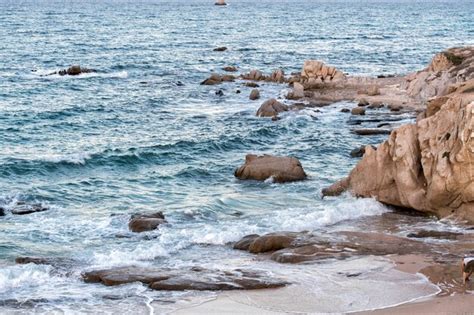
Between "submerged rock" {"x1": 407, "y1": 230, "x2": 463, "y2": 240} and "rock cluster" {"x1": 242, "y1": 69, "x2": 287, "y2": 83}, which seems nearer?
"submerged rock" {"x1": 407, "y1": 230, "x2": 463, "y2": 240}

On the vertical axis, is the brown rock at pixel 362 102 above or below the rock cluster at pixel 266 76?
above

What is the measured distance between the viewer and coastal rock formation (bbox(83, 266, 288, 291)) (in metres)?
19.8

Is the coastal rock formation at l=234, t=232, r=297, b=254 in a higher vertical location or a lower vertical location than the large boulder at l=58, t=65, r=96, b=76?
higher

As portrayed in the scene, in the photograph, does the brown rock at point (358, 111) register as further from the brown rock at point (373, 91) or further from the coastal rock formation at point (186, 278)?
the coastal rock formation at point (186, 278)

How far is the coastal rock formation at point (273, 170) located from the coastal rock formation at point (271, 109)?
1354 centimetres

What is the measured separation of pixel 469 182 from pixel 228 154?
49.2 ft

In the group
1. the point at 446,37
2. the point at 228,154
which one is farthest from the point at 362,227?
the point at 446,37

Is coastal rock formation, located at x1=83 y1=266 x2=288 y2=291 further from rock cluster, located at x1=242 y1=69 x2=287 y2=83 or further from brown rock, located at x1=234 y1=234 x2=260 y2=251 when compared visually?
rock cluster, located at x1=242 y1=69 x2=287 y2=83

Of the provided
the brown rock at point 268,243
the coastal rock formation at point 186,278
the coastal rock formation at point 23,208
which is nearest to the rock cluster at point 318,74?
the coastal rock formation at point 23,208

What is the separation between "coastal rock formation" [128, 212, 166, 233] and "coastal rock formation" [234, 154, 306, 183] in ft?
21.4

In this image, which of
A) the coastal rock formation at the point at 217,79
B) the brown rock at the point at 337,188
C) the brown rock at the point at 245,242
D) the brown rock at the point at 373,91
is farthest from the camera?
the coastal rock formation at the point at 217,79

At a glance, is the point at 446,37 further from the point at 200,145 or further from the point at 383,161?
the point at 383,161

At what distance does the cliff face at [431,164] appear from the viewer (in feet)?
80.3

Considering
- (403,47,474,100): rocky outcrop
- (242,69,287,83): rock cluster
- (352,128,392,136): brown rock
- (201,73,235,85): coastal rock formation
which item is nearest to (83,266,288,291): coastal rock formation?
(352,128,392,136): brown rock
